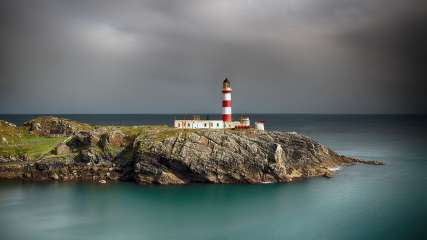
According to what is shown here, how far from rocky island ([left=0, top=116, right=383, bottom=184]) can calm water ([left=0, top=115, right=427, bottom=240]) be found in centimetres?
299

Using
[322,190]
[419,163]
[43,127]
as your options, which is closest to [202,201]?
[322,190]

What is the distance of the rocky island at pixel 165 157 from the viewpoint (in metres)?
61.7

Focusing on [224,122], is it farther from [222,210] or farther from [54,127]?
[54,127]

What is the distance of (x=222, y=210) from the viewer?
48.7m

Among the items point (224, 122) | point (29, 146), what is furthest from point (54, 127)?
point (224, 122)

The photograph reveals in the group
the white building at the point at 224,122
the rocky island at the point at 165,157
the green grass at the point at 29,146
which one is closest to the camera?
the rocky island at the point at 165,157

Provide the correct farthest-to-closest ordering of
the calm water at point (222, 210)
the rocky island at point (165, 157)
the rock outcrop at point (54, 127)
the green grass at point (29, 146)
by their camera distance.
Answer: the rock outcrop at point (54, 127)
the green grass at point (29, 146)
the rocky island at point (165, 157)
the calm water at point (222, 210)

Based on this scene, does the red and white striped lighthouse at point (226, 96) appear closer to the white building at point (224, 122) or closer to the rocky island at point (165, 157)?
the white building at point (224, 122)

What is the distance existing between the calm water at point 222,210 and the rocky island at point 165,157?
2991 millimetres

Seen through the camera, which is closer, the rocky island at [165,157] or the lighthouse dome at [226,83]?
the rocky island at [165,157]

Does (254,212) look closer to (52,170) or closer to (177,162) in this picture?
(177,162)

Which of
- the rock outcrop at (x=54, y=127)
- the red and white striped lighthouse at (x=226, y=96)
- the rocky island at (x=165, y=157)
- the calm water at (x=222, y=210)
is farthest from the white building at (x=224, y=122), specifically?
the rock outcrop at (x=54, y=127)

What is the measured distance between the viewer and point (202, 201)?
172 feet

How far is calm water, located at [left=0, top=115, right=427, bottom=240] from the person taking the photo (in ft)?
134
